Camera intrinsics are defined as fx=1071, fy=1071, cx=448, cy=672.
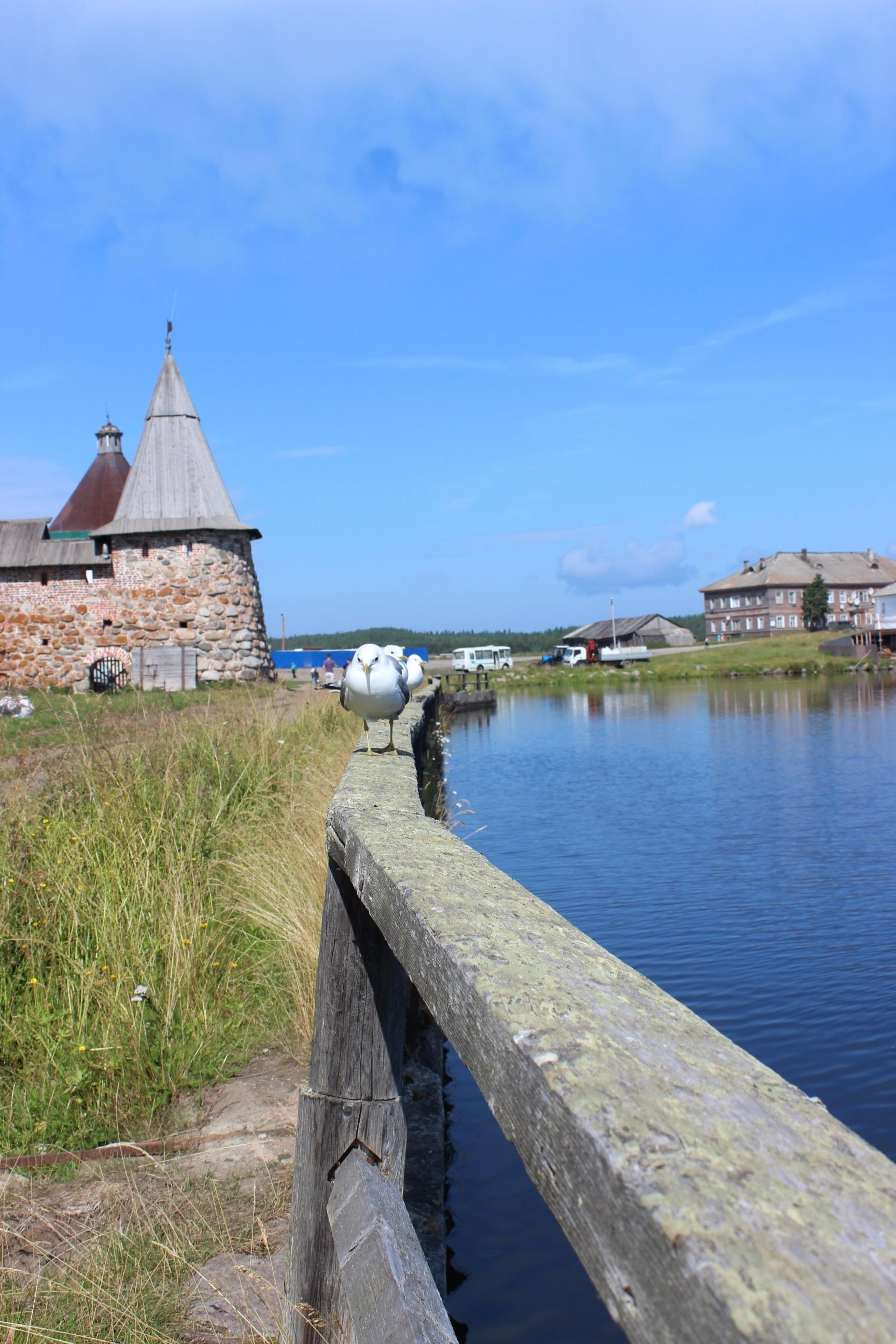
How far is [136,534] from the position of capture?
3005 cm

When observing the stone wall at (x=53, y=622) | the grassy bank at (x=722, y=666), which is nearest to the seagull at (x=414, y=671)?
the stone wall at (x=53, y=622)

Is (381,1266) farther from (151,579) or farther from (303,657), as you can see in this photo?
(303,657)

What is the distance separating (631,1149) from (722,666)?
6746cm

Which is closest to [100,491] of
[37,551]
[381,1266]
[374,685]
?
[37,551]

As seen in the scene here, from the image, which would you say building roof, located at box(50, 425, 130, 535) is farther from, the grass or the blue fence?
the grass

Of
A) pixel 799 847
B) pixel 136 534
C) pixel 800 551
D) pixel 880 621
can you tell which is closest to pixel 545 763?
pixel 799 847

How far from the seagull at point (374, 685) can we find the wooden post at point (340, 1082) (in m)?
2.63

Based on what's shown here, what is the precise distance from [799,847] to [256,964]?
9747 mm

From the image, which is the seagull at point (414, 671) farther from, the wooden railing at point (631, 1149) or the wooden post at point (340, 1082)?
the wooden railing at point (631, 1149)

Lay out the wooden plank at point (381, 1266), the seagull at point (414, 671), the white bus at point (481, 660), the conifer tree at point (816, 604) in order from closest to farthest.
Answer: the wooden plank at point (381, 1266) → the seagull at point (414, 671) → the white bus at point (481, 660) → the conifer tree at point (816, 604)

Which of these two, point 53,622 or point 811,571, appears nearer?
point 53,622

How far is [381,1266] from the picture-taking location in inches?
90.2

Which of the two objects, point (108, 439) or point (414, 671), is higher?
point (108, 439)

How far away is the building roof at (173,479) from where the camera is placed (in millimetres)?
29875
